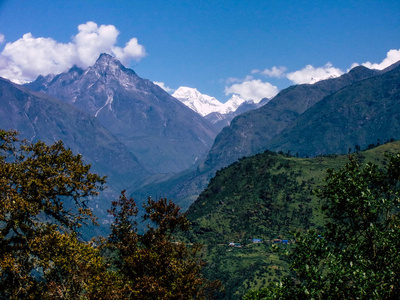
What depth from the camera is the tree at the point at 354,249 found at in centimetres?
1939

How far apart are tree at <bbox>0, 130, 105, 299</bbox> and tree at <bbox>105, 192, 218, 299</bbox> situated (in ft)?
8.57

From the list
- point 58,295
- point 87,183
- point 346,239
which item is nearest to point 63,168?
point 87,183

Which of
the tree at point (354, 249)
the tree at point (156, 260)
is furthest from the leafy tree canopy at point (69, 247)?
the tree at point (354, 249)

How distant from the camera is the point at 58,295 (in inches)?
977

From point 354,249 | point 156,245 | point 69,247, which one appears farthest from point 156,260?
point 354,249

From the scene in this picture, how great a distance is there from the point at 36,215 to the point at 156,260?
10.3 m

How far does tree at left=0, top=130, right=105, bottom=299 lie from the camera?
26.0 meters

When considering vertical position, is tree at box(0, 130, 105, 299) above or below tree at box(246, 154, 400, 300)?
above

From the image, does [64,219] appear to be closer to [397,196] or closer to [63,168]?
[63,168]

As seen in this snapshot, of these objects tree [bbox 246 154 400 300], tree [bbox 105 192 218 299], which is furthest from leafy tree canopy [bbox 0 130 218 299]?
tree [bbox 246 154 400 300]

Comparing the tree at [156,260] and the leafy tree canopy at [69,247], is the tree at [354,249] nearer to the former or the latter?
the tree at [156,260]

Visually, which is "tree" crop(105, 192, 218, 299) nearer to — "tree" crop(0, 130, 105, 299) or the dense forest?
the dense forest

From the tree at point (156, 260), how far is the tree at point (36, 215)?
261 cm

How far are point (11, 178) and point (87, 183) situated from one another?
5750 mm
